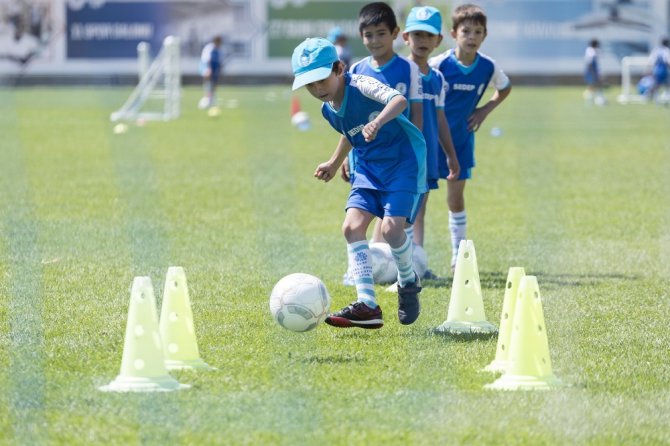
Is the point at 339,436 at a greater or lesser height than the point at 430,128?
lesser

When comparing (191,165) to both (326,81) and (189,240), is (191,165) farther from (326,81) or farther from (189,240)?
(326,81)

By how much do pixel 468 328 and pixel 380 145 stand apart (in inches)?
46.2

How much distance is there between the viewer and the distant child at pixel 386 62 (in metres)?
7.89

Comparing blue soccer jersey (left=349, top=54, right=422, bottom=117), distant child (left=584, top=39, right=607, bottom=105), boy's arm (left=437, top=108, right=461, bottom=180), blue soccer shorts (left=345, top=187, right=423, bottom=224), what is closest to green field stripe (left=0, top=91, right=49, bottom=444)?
blue soccer shorts (left=345, top=187, right=423, bottom=224)

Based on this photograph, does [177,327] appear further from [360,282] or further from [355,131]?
[355,131]

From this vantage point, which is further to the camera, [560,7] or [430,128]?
[560,7]

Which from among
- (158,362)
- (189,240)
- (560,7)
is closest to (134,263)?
(189,240)

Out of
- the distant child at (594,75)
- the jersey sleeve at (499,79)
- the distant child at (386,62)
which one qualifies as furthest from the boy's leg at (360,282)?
the distant child at (594,75)

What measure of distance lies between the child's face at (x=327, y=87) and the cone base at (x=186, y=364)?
174cm

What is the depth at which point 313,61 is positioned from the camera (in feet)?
22.8

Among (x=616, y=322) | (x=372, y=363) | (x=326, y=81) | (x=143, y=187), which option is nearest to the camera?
(x=372, y=363)

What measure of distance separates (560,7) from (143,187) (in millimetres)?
30417

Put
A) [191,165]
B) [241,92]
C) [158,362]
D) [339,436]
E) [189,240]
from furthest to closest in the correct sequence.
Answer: [241,92]
[191,165]
[189,240]
[158,362]
[339,436]

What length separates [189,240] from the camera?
11.2m
